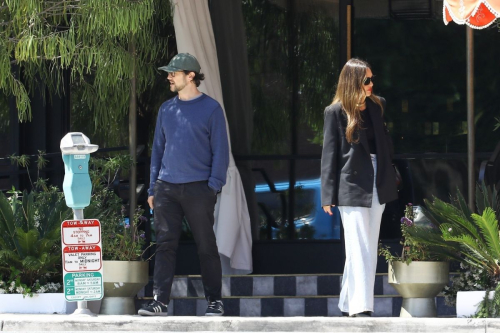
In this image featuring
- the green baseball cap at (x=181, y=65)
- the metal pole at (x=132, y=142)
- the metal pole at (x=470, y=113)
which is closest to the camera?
the green baseball cap at (x=181, y=65)

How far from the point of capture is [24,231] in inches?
334

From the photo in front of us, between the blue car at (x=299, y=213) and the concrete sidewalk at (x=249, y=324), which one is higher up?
the blue car at (x=299, y=213)

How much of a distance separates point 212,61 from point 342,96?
2306 millimetres

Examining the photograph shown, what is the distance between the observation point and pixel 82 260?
779cm

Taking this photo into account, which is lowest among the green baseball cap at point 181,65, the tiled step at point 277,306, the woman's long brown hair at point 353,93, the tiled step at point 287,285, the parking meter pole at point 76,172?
the tiled step at point 277,306

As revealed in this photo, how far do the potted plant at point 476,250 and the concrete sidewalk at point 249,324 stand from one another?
0.59m

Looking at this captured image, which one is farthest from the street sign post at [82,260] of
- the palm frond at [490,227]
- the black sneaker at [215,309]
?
the palm frond at [490,227]

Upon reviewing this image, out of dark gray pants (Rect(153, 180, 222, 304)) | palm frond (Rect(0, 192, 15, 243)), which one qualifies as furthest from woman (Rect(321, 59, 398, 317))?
palm frond (Rect(0, 192, 15, 243))

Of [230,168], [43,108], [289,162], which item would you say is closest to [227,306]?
[230,168]

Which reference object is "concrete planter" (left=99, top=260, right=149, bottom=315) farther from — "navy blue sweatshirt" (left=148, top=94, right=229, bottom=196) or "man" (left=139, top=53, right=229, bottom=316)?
"navy blue sweatshirt" (left=148, top=94, right=229, bottom=196)

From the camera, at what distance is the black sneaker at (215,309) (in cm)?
820

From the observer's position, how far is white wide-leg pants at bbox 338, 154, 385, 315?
25.4ft

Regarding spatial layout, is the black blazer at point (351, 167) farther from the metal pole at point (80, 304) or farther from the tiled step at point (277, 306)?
the metal pole at point (80, 304)

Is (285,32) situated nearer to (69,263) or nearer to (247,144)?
(247,144)
